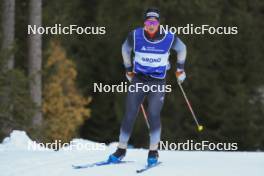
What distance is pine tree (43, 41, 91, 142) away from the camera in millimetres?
26906

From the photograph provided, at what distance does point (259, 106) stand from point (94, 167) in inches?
898

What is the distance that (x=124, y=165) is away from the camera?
9461 mm

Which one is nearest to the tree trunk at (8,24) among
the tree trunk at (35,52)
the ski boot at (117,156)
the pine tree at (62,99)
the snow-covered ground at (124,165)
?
the tree trunk at (35,52)

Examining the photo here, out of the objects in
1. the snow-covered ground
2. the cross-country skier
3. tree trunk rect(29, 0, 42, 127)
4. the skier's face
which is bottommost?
the snow-covered ground

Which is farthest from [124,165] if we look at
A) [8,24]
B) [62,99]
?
[62,99]

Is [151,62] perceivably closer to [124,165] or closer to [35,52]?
[124,165]

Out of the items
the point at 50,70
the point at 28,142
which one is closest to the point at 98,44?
the point at 50,70

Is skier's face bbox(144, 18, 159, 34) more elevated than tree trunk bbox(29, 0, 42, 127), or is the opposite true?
tree trunk bbox(29, 0, 42, 127)

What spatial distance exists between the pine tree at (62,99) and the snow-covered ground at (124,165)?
47.9 ft

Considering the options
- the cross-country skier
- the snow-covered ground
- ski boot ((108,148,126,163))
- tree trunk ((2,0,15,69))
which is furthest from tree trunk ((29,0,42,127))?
the cross-country skier

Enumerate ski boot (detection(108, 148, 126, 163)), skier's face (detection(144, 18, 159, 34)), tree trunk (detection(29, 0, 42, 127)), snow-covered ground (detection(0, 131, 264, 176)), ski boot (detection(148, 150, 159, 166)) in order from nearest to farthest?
1. snow-covered ground (detection(0, 131, 264, 176))
2. skier's face (detection(144, 18, 159, 34))
3. ski boot (detection(148, 150, 159, 166))
4. ski boot (detection(108, 148, 126, 163))
5. tree trunk (detection(29, 0, 42, 127))

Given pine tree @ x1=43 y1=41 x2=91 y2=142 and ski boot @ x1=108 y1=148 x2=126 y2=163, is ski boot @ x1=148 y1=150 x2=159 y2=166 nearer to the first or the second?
ski boot @ x1=108 y1=148 x2=126 y2=163

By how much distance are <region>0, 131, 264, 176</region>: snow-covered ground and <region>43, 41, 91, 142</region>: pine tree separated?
14599 mm

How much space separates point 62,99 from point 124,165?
18.6 metres
